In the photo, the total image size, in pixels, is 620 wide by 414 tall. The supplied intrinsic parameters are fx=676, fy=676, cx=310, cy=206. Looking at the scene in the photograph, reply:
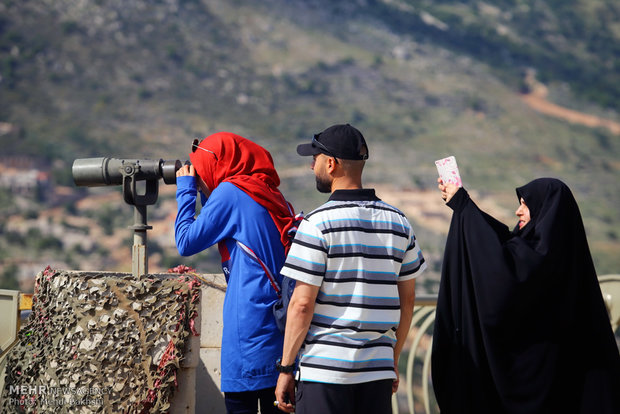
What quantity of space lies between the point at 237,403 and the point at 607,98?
130 feet

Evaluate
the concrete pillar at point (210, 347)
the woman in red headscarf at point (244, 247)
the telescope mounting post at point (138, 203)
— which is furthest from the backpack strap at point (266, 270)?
the concrete pillar at point (210, 347)

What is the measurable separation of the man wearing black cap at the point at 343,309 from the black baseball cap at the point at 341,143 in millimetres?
115

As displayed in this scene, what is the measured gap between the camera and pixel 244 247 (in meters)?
2.30

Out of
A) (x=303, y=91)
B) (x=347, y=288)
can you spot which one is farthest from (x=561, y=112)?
(x=347, y=288)

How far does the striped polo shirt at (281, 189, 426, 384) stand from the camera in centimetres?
200

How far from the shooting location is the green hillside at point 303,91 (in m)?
28.4

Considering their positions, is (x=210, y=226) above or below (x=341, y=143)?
below

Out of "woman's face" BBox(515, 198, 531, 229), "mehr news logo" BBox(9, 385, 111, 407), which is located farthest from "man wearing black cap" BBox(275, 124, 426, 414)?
"mehr news logo" BBox(9, 385, 111, 407)

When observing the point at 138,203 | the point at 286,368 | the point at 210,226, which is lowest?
the point at 286,368

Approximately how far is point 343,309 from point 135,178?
3.55 feet

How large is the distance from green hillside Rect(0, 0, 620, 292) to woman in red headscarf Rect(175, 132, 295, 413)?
2146 centimetres

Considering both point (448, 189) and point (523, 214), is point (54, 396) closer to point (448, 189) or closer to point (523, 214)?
point (448, 189)

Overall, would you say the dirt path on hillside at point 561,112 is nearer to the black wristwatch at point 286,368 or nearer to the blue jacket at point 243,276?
the blue jacket at point 243,276

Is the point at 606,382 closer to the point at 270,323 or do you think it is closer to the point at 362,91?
the point at 270,323
